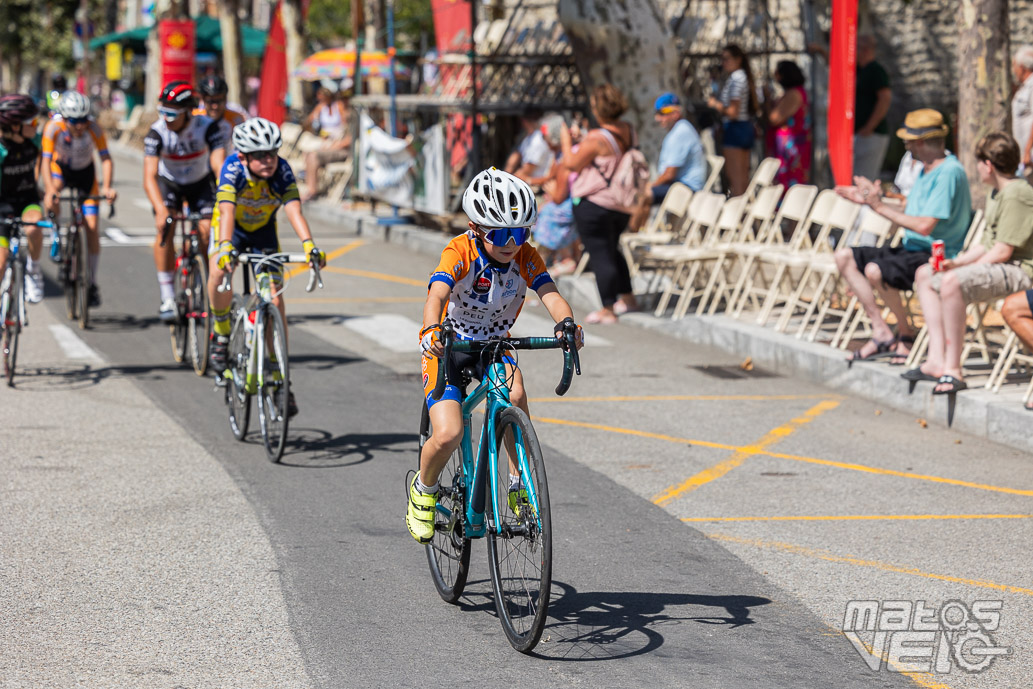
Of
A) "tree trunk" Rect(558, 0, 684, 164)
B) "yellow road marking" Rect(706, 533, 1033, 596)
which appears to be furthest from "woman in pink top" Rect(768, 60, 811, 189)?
"yellow road marking" Rect(706, 533, 1033, 596)

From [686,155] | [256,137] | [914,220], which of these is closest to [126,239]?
[686,155]

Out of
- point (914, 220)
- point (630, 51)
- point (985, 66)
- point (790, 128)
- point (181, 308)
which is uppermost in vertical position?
point (630, 51)

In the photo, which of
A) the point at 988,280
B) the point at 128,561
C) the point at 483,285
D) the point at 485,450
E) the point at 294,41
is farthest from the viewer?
the point at 294,41

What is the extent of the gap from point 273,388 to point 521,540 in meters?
3.15

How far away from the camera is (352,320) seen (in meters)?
13.1

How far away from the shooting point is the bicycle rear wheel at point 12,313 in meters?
9.80

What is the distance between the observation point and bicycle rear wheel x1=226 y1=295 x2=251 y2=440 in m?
8.21

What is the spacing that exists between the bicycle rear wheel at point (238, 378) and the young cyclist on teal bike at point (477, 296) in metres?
2.86

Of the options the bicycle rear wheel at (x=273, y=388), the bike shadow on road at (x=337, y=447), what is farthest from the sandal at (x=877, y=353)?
the bicycle rear wheel at (x=273, y=388)

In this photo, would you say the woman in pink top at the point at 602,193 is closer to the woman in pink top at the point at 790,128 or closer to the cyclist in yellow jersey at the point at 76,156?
the woman in pink top at the point at 790,128

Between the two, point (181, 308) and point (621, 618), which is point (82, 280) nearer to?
point (181, 308)

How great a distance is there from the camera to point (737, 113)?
16.8 m

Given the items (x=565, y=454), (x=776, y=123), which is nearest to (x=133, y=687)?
(x=565, y=454)

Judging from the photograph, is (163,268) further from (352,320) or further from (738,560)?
(738,560)
